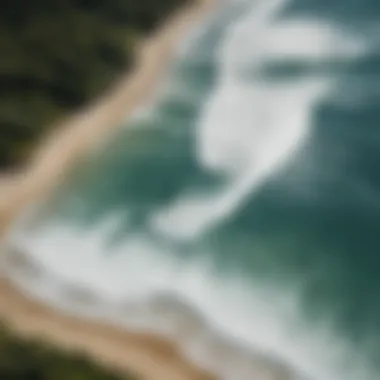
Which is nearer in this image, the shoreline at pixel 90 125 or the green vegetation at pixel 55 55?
the shoreline at pixel 90 125

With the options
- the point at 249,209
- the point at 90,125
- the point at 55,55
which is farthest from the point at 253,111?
the point at 55,55

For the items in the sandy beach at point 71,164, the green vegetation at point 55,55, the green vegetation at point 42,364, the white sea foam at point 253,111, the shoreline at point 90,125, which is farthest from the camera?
the green vegetation at point 55,55

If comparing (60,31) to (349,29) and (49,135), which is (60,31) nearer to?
(49,135)

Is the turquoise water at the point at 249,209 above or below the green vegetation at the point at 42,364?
above

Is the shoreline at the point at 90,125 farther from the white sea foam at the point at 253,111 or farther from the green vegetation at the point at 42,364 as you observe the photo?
the green vegetation at the point at 42,364

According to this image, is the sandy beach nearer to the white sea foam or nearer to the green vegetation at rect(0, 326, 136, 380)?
the green vegetation at rect(0, 326, 136, 380)

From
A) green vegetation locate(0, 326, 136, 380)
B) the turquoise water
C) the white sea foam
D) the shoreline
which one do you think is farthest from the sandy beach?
the white sea foam

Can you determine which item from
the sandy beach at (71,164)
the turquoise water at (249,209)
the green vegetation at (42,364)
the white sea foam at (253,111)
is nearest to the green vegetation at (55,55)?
the sandy beach at (71,164)

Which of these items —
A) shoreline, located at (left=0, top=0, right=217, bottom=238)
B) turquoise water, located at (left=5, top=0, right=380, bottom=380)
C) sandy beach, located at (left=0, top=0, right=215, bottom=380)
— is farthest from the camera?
shoreline, located at (left=0, top=0, right=217, bottom=238)
